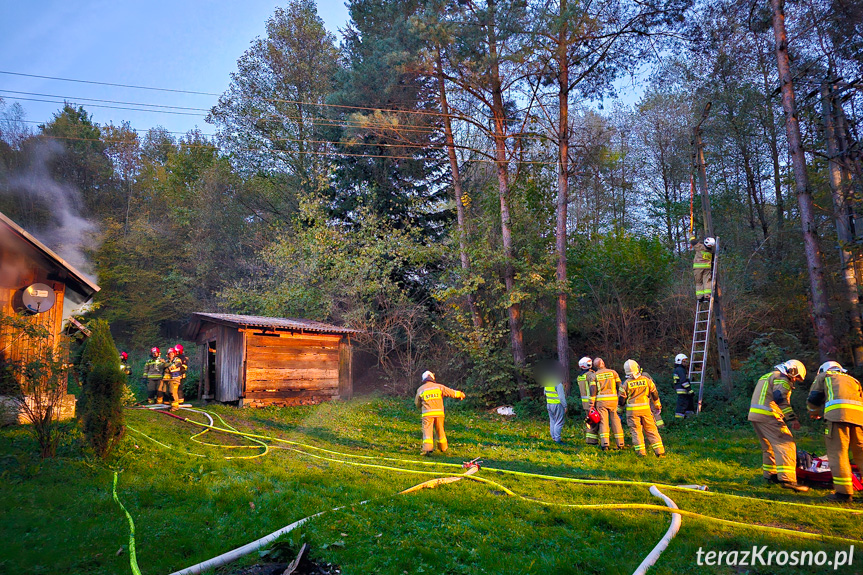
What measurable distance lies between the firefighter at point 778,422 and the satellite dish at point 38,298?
1412cm

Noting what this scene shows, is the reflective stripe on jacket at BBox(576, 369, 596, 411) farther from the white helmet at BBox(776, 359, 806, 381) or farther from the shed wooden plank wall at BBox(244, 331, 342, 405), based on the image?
the shed wooden plank wall at BBox(244, 331, 342, 405)

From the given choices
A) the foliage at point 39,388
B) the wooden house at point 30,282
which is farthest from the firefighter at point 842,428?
the wooden house at point 30,282

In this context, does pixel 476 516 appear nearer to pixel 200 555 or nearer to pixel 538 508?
pixel 538 508

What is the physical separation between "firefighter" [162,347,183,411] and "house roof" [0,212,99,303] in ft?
14.7

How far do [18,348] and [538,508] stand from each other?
10.8 metres

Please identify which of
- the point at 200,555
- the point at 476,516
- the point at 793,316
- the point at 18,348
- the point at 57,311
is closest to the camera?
the point at 200,555

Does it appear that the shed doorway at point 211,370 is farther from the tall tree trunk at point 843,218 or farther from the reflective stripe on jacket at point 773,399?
the tall tree trunk at point 843,218

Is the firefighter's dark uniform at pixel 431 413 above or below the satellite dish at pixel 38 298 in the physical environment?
below

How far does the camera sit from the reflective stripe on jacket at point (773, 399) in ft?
25.8

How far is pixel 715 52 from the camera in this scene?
16.6m

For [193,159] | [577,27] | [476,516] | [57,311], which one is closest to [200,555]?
[476,516]

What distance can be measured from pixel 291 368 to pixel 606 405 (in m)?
11.3

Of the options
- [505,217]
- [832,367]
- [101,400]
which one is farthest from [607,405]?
[101,400]

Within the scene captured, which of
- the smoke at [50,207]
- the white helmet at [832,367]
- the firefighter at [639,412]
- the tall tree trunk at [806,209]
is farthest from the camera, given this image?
the smoke at [50,207]
